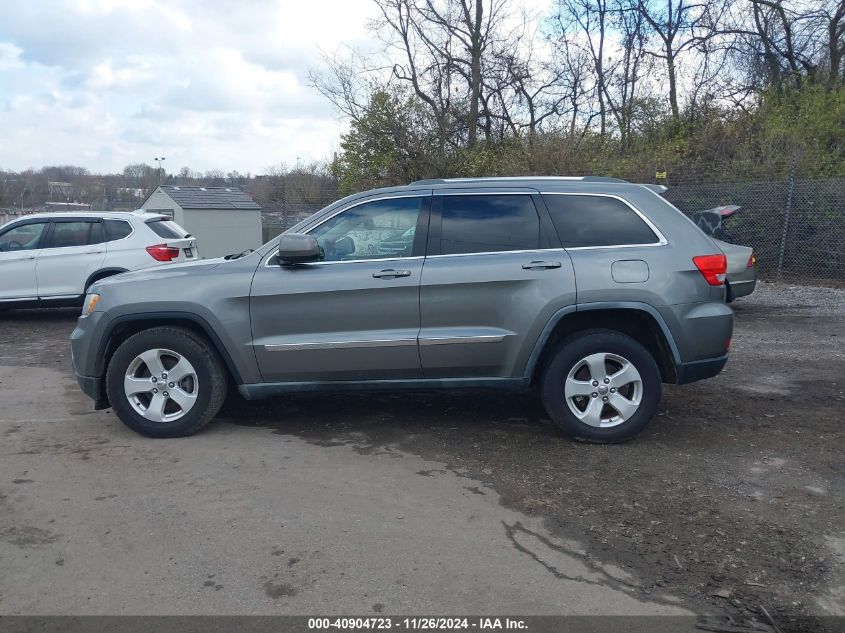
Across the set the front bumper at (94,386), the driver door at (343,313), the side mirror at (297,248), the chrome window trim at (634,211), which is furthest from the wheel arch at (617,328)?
the front bumper at (94,386)

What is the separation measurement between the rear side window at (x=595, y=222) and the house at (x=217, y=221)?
659 inches

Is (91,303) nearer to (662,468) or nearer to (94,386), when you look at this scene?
(94,386)

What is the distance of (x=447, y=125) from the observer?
72.5ft

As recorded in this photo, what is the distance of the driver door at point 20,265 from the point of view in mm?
11148

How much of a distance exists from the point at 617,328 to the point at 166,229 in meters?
8.16

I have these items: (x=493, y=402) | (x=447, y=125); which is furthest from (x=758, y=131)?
(x=493, y=402)

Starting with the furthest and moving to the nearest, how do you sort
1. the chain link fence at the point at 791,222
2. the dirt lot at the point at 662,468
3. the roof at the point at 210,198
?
the roof at the point at 210,198 < the chain link fence at the point at 791,222 < the dirt lot at the point at 662,468

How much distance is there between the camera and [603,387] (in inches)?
209

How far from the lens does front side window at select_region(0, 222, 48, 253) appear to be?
11.3m

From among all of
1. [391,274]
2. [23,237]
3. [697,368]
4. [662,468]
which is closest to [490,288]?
[391,274]

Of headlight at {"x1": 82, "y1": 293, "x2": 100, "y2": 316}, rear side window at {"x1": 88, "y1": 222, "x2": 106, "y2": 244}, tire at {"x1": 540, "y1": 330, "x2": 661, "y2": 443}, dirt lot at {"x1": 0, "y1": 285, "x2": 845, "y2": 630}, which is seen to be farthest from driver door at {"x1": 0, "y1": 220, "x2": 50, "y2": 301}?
tire at {"x1": 540, "y1": 330, "x2": 661, "y2": 443}

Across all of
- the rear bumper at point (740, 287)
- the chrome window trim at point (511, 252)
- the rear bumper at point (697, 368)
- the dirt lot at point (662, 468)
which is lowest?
the dirt lot at point (662, 468)

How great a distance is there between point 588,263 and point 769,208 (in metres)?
10.9

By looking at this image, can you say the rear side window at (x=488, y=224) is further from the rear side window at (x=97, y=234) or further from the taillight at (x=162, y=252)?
the rear side window at (x=97, y=234)
